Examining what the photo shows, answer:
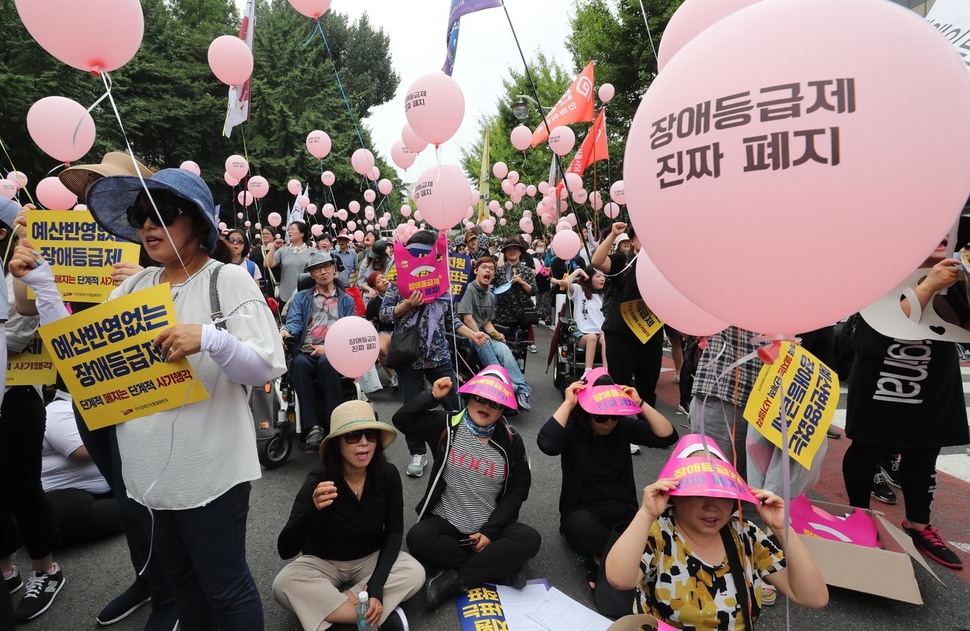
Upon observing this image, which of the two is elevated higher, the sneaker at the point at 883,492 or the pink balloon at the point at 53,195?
the pink balloon at the point at 53,195

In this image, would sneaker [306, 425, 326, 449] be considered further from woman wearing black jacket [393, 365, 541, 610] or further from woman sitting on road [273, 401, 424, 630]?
woman sitting on road [273, 401, 424, 630]

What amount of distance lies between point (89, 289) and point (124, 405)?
1087 mm

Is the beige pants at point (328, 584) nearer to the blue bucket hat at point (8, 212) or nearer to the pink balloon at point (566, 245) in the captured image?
the blue bucket hat at point (8, 212)

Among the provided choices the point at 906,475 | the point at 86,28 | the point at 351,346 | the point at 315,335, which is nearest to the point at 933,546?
the point at 906,475

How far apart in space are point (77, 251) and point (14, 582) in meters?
1.80

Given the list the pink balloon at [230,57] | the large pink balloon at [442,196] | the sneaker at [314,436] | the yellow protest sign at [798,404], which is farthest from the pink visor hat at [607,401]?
the pink balloon at [230,57]

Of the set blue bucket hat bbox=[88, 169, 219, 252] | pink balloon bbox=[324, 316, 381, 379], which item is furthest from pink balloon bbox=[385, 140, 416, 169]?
blue bucket hat bbox=[88, 169, 219, 252]

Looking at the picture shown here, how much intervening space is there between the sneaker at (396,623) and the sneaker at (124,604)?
1217 mm

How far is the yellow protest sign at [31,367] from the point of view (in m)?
2.21

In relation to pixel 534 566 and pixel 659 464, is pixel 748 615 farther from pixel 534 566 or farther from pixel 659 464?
pixel 659 464

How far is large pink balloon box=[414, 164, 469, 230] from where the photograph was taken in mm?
Result: 3436

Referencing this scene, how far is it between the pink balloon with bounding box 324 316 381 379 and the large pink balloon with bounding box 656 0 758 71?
2354mm

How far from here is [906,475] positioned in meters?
2.75

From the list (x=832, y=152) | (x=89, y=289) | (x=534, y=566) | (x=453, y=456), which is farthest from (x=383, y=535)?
(x=832, y=152)
